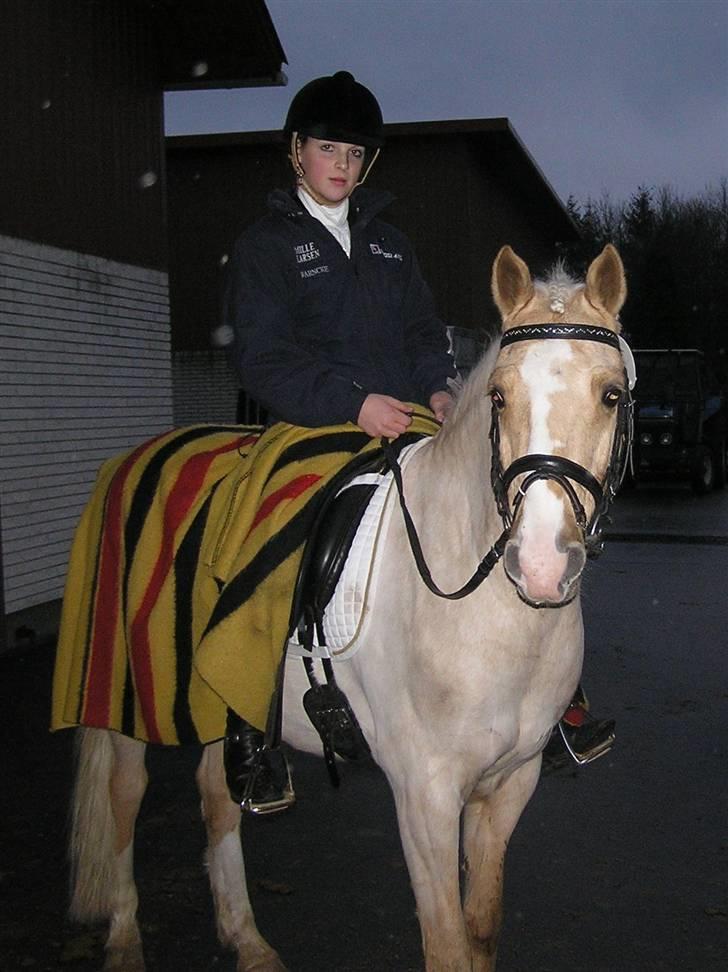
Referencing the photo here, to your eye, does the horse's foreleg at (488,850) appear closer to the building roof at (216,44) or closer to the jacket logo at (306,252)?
the jacket logo at (306,252)

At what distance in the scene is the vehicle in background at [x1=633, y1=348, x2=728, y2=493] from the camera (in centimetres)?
1925

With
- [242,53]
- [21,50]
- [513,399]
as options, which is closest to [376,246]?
[513,399]

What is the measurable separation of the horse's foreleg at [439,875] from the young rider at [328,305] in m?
0.75

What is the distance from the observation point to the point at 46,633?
9414 millimetres

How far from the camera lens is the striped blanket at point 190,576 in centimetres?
321

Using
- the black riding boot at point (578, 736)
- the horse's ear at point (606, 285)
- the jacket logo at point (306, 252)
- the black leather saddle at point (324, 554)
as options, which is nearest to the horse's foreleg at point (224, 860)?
the black leather saddle at point (324, 554)

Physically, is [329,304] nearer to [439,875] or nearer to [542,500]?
[542,500]

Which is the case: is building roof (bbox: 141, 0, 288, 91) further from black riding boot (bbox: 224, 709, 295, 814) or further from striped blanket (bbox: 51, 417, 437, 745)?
black riding boot (bbox: 224, 709, 295, 814)

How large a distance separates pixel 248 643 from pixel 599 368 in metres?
1.40

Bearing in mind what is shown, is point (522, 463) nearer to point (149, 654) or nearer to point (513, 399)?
point (513, 399)

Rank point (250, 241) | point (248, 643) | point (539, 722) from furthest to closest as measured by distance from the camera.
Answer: point (250, 241)
point (248, 643)
point (539, 722)

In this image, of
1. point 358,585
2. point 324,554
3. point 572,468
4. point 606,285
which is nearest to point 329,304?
point 324,554

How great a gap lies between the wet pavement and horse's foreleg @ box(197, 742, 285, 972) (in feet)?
0.43

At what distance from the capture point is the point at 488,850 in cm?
315
